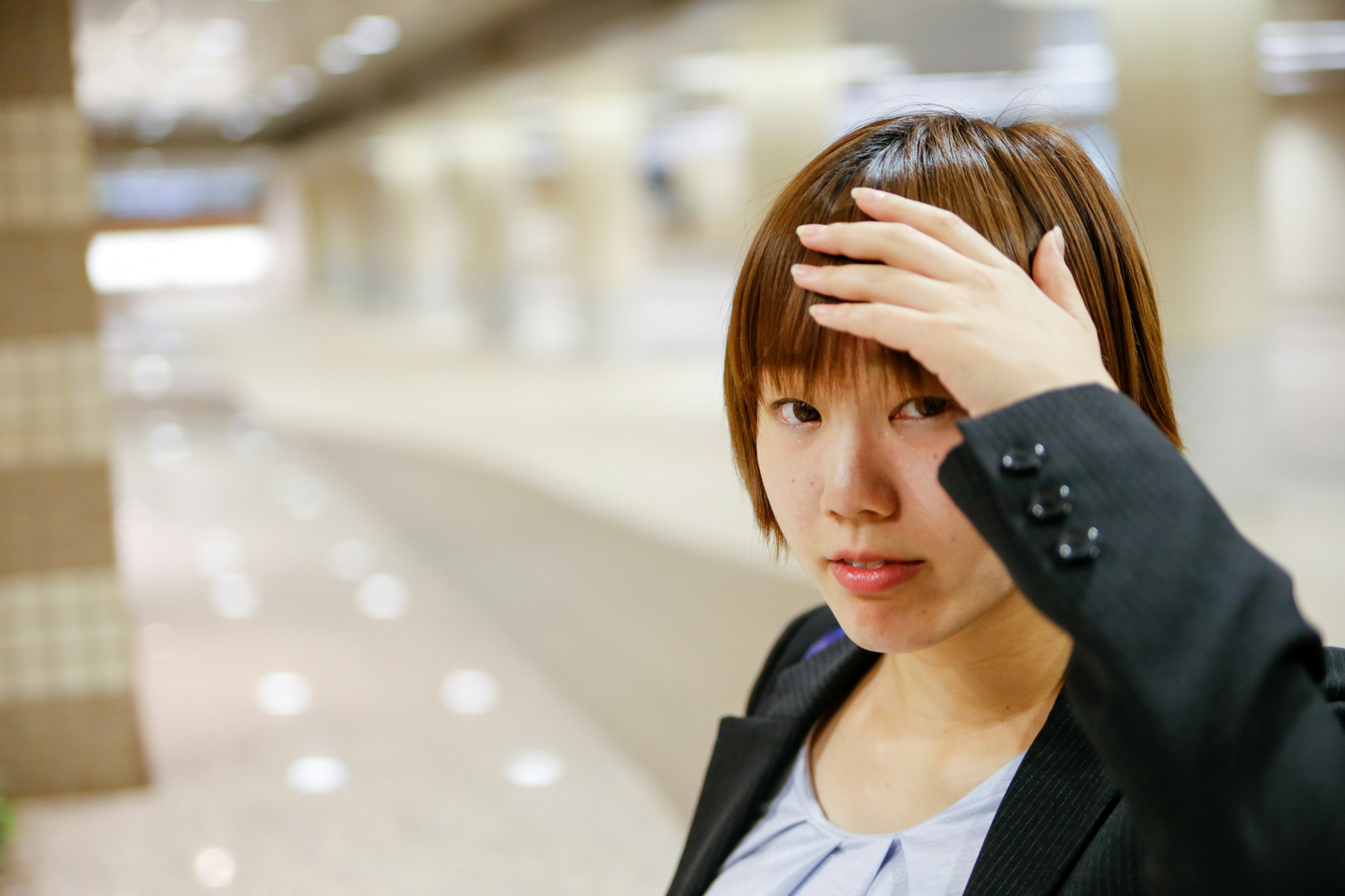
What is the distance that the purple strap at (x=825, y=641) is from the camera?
146 centimetres

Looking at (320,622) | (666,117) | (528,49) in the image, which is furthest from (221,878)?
(666,117)

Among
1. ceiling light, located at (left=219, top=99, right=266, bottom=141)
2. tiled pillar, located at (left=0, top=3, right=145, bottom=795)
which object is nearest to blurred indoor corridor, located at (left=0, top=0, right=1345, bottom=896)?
tiled pillar, located at (left=0, top=3, right=145, bottom=795)

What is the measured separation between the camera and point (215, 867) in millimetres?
4238

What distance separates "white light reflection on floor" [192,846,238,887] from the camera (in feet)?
13.6

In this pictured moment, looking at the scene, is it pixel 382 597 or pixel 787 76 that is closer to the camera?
pixel 382 597

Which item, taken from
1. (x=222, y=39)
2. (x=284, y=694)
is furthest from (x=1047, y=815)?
(x=222, y=39)

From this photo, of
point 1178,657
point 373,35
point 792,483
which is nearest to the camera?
point 1178,657

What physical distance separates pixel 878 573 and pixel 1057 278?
269 mm

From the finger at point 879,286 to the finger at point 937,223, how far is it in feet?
0.12

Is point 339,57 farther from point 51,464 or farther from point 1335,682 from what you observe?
point 1335,682

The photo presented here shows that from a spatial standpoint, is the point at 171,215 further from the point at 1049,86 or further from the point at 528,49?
the point at 1049,86

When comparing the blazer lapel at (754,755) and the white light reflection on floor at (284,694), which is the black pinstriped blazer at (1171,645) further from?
the white light reflection on floor at (284,694)

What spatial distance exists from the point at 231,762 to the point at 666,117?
31.3m

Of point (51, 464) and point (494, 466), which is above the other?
point (51, 464)
